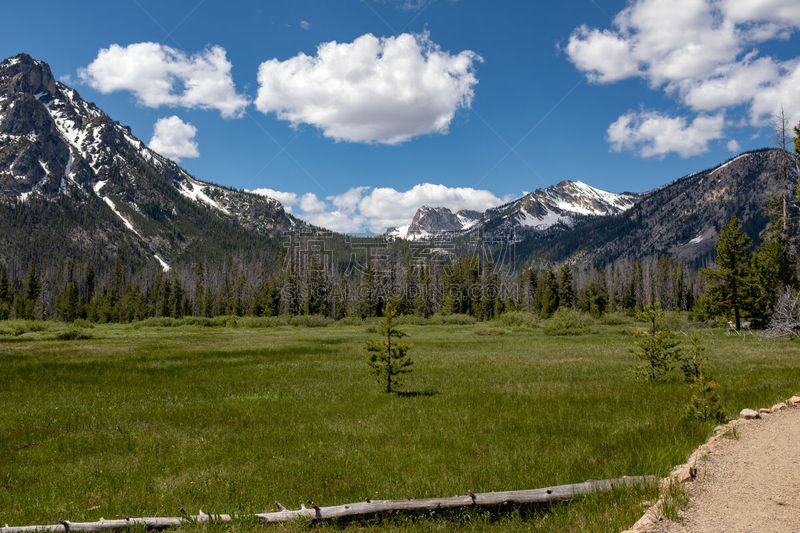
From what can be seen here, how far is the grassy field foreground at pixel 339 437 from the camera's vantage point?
30.0ft

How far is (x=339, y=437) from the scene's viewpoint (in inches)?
524

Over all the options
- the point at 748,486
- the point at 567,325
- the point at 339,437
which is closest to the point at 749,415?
the point at 748,486

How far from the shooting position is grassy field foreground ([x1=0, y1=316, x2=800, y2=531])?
30.0ft

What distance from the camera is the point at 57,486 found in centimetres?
1010

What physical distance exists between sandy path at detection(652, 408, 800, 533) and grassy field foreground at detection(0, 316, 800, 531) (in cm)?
85

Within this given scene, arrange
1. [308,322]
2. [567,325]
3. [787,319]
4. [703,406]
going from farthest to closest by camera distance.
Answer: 1. [308,322]
2. [567,325]
3. [787,319]
4. [703,406]

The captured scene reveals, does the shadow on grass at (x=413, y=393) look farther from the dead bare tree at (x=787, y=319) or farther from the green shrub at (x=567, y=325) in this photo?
the green shrub at (x=567, y=325)

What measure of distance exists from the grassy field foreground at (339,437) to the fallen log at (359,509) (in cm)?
21

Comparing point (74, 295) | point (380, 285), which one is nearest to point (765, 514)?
point (380, 285)

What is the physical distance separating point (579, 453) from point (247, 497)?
758 centimetres

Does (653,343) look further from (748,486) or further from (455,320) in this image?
(455,320)

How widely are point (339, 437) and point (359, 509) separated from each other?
19.0ft

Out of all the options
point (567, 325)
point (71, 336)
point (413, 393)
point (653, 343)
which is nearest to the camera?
point (413, 393)

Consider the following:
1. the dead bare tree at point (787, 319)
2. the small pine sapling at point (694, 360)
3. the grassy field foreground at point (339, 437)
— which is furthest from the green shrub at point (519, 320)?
the small pine sapling at point (694, 360)
